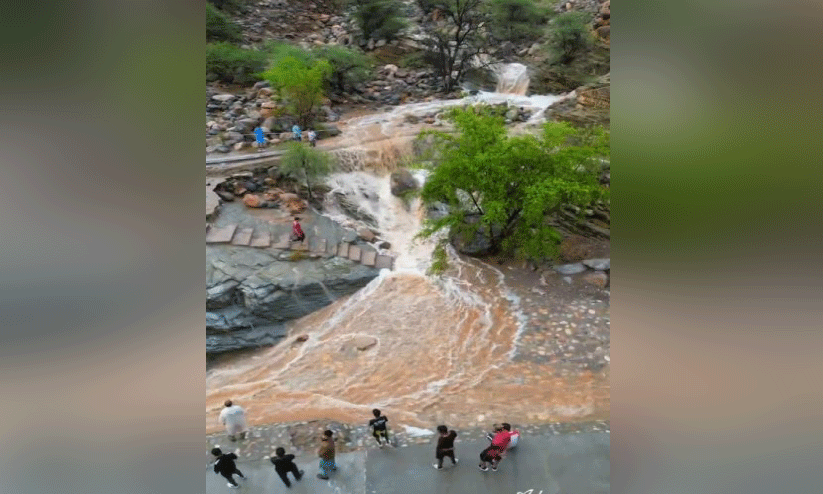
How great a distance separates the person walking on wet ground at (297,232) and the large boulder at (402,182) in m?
1.34

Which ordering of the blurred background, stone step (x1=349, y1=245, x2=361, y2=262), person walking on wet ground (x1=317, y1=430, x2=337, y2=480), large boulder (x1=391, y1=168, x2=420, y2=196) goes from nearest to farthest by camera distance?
1. the blurred background
2. person walking on wet ground (x1=317, y1=430, x2=337, y2=480)
3. stone step (x1=349, y1=245, x2=361, y2=262)
4. large boulder (x1=391, y1=168, x2=420, y2=196)

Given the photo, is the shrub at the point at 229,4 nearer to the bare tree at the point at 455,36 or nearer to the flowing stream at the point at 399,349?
the flowing stream at the point at 399,349

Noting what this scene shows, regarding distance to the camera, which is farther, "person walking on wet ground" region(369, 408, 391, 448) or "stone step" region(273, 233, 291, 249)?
"stone step" region(273, 233, 291, 249)

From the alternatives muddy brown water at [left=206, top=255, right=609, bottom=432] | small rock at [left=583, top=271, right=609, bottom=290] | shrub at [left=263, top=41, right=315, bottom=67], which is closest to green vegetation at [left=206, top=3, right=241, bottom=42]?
shrub at [left=263, top=41, right=315, bottom=67]

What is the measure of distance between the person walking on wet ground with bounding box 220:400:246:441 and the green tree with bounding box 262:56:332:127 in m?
3.58

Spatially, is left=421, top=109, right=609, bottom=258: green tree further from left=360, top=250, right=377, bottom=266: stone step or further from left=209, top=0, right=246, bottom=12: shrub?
left=209, top=0, right=246, bottom=12: shrub

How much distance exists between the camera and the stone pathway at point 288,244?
601 centimetres

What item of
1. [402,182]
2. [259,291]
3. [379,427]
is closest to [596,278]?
[402,182]

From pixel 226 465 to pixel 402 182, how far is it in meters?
3.89

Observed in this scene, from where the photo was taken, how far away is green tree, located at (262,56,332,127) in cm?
650

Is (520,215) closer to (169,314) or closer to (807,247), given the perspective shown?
(807,247)

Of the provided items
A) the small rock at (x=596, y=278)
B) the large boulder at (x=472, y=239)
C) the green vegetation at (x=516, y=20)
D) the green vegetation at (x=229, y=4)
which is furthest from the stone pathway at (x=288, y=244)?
the green vegetation at (x=516, y=20)

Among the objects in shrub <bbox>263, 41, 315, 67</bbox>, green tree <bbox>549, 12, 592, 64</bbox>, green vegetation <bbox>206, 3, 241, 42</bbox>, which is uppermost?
green tree <bbox>549, 12, 592, 64</bbox>

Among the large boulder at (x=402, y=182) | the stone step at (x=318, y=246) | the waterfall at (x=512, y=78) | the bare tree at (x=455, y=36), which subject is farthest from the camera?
the bare tree at (x=455, y=36)
